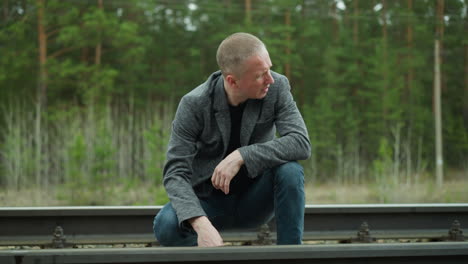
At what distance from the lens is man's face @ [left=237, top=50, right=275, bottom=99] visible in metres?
2.23

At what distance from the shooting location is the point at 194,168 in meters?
2.55

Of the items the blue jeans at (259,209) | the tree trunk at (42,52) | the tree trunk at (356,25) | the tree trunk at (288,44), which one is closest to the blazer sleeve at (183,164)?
the blue jeans at (259,209)

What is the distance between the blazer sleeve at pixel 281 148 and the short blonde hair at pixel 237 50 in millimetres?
314

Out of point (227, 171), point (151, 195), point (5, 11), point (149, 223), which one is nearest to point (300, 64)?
point (151, 195)

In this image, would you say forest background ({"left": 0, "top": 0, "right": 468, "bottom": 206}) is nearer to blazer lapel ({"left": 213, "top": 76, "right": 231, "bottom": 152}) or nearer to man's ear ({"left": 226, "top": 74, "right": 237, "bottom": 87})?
blazer lapel ({"left": 213, "top": 76, "right": 231, "bottom": 152})

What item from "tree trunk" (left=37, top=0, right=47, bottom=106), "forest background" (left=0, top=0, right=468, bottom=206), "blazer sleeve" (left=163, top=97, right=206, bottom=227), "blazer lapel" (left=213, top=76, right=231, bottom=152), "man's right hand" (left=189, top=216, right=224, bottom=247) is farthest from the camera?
"tree trunk" (left=37, top=0, right=47, bottom=106)

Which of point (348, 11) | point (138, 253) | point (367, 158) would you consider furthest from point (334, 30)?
point (138, 253)

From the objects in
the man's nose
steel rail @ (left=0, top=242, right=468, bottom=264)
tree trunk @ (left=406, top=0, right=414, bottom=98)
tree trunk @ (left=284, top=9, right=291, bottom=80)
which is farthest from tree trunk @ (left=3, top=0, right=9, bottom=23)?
steel rail @ (left=0, top=242, right=468, bottom=264)

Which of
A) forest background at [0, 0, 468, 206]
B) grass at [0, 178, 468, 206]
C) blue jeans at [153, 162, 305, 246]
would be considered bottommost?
grass at [0, 178, 468, 206]

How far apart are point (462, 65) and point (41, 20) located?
11.2 m

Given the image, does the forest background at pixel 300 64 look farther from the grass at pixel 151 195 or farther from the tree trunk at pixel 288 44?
the grass at pixel 151 195

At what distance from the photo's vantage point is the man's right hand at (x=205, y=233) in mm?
2092

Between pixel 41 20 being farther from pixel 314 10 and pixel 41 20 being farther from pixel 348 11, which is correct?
pixel 348 11

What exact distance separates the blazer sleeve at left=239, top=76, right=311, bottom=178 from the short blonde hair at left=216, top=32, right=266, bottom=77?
0.31m
